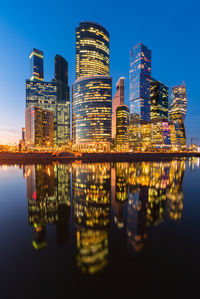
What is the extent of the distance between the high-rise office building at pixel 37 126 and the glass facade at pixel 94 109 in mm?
62106

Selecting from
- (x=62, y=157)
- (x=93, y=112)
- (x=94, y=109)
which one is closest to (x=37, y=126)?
(x=93, y=112)

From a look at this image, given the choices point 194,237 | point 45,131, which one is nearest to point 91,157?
point 194,237

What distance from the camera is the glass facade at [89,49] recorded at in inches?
7141

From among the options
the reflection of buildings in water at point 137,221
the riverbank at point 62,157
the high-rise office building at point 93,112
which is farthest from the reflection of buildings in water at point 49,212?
the high-rise office building at point 93,112

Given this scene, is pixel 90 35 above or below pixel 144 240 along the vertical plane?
above

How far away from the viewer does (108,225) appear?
8.64m

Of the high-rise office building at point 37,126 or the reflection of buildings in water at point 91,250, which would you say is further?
the high-rise office building at point 37,126

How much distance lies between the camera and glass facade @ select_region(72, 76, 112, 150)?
483ft

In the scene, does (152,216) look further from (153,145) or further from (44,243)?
(153,145)

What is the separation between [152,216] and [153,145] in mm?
198155

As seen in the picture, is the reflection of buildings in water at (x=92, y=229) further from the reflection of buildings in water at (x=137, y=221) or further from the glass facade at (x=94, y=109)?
the glass facade at (x=94, y=109)

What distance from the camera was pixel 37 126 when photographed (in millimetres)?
182875

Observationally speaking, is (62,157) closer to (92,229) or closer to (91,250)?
(92,229)

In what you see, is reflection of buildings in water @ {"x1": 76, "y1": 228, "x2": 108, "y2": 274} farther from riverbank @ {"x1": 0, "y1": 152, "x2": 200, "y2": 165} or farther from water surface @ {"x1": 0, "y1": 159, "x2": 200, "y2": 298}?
riverbank @ {"x1": 0, "y1": 152, "x2": 200, "y2": 165}
